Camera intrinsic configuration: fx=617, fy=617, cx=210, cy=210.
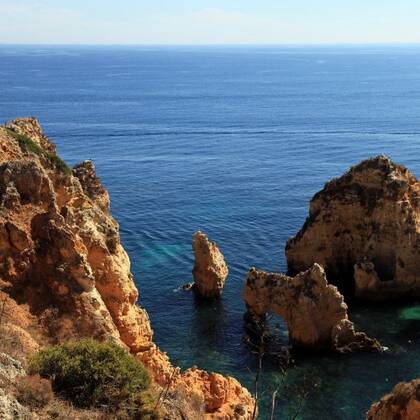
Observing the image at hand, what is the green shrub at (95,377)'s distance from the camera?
19.7 metres

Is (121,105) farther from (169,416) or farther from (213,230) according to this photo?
(169,416)

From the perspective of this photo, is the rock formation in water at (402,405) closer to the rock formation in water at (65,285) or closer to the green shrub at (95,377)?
the rock formation in water at (65,285)

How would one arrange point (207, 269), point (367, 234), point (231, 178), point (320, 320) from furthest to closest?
1. point (231, 178)
2. point (367, 234)
3. point (207, 269)
4. point (320, 320)

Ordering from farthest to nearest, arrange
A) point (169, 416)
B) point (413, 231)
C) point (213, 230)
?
1. point (213, 230)
2. point (413, 231)
3. point (169, 416)

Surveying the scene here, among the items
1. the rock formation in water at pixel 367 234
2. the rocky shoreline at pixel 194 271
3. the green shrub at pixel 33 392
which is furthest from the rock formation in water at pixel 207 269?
the green shrub at pixel 33 392

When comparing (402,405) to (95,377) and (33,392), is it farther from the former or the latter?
(33,392)

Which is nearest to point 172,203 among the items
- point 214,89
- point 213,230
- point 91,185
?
point 213,230

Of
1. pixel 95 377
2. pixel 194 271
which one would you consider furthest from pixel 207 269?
pixel 95 377

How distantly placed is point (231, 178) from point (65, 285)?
204 ft

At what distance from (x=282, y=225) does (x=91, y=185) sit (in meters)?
25.1

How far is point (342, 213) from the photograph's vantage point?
173 feet

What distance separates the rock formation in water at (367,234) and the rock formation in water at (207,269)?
778cm

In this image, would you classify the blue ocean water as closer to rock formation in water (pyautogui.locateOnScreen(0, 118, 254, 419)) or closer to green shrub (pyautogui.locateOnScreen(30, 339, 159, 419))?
rock formation in water (pyautogui.locateOnScreen(0, 118, 254, 419))

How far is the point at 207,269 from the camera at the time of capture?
50.1m
